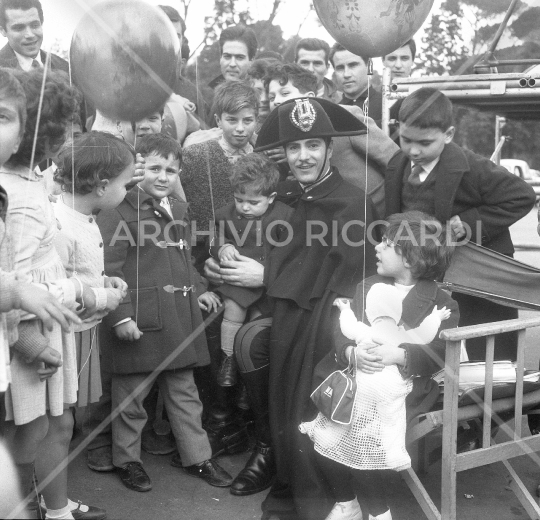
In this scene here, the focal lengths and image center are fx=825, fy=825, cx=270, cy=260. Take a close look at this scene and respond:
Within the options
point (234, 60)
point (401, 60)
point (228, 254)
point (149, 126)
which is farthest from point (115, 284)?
point (401, 60)

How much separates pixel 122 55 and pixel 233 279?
116cm

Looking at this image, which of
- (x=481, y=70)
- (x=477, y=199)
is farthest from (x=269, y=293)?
(x=481, y=70)

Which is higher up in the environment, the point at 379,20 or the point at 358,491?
the point at 379,20

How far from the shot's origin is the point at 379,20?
3.28 meters

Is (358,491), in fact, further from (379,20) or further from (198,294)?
(379,20)

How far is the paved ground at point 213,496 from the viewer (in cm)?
323

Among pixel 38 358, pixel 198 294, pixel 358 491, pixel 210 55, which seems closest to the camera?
pixel 38 358

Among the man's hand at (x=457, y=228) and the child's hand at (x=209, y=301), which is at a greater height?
the man's hand at (x=457, y=228)

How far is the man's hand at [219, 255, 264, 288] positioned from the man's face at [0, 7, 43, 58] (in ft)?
3.94

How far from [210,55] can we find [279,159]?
2406 mm

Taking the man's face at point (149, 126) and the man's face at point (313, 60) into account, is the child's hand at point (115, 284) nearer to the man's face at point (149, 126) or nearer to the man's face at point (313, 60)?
the man's face at point (149, 126)

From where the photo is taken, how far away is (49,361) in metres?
2.45

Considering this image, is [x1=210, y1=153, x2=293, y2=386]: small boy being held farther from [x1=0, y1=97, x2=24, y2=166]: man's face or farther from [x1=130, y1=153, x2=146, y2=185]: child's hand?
[x1=0, y1=97, x2=24, y2=166]: man's face

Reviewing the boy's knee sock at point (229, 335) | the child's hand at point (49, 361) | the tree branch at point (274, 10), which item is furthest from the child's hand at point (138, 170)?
the tree branch at point (274, 10)
